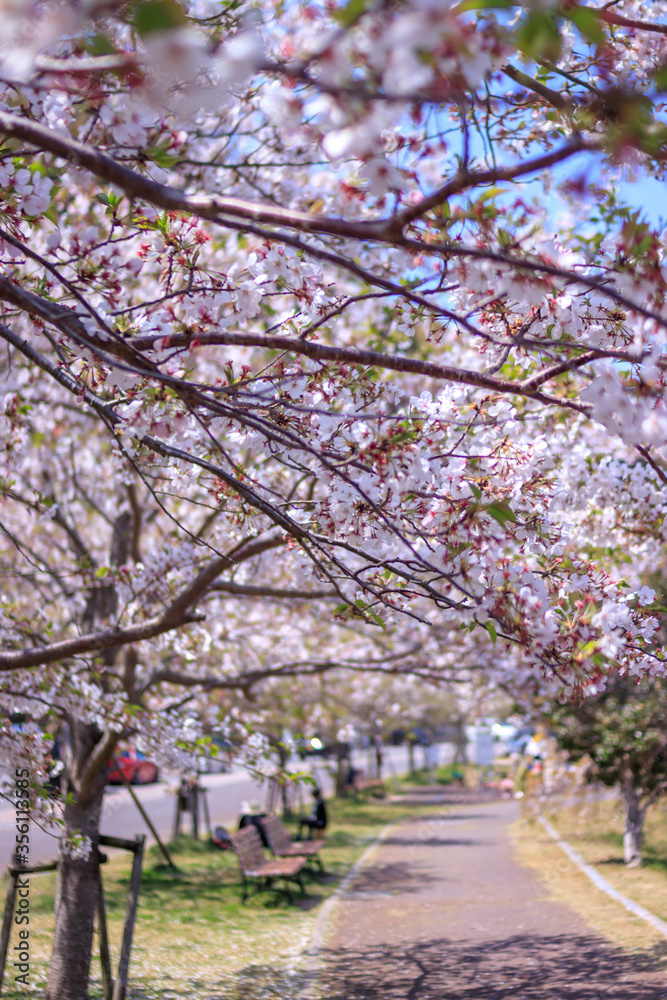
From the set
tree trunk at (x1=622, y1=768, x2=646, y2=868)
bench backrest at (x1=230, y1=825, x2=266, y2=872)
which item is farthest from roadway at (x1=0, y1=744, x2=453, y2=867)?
tree trunk at (x1=622, y1=768, x2=646, y2=868)

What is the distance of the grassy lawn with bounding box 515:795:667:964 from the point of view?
7.07 metres

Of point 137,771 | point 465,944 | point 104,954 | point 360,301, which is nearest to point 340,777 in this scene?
point 137,771

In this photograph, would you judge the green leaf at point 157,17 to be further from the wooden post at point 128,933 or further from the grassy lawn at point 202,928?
the grassy lawn at point 202,928

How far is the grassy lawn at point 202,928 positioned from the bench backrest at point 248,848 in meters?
0.38

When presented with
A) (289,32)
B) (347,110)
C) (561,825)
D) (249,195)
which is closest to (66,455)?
(249,195)

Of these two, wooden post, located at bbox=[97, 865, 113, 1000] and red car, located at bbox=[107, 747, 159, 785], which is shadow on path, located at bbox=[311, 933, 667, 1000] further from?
red car, located at bbox=[107, 747, 159, 785]

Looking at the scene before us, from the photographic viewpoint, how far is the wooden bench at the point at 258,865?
9148mm

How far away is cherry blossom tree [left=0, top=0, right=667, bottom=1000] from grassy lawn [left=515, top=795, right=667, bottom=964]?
3778mm

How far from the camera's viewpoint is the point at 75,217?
6.67m

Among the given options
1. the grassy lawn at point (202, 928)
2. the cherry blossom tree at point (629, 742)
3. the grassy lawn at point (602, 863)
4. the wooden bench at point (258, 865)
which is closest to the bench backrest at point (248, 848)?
the wooden bench at point (258, 865)

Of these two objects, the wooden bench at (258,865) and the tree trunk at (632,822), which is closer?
the wooden bench at (258,865)

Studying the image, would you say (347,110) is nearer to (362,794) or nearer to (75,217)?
(75,217)

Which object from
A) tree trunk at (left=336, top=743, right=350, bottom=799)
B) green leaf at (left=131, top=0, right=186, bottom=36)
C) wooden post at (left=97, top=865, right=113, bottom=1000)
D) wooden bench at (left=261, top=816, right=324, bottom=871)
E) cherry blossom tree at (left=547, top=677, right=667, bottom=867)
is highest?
green leaf at (left=131, top=0, right=186, bottom=36)

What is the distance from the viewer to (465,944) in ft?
23.1
